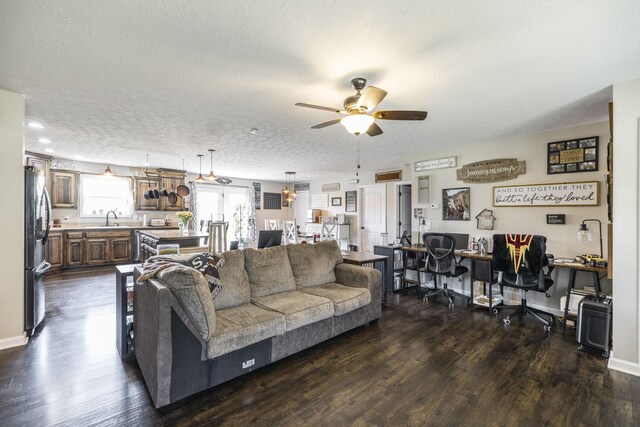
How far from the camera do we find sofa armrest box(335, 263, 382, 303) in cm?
331

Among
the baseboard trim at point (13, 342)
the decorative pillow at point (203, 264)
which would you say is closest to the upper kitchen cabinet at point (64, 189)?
the baseboard trim at point (13, 342)

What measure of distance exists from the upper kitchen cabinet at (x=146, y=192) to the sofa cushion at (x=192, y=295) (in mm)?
6373

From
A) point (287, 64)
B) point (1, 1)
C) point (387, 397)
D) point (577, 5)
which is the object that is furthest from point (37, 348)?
point (577, 5)

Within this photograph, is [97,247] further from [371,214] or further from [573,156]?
[573,156]

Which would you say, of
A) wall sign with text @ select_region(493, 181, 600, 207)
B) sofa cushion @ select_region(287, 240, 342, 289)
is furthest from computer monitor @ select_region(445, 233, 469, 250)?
sofa cushion @ select_region(287, 240, 342, 289)

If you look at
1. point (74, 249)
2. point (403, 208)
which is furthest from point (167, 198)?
point (403, 208)

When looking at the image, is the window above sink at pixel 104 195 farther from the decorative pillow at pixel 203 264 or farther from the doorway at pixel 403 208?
the doorway at pixel 403 208

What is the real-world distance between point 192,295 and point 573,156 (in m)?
4.85

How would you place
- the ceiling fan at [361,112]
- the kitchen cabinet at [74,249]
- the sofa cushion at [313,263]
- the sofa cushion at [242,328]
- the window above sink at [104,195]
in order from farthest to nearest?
the window above sink at [104,195] → the kitchen cabinet at [74,249] → the sofa cushion at [313,263] → the ceiling fan at [361,112] → the sofa cushion at [242,328]

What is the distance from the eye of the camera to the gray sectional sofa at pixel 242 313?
6.28ft

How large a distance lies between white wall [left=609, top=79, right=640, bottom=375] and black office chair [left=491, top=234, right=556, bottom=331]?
767mm

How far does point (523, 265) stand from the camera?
3473mm

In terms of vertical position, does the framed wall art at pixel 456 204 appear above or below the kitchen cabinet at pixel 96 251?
above

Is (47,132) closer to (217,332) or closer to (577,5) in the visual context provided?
(217,332)
